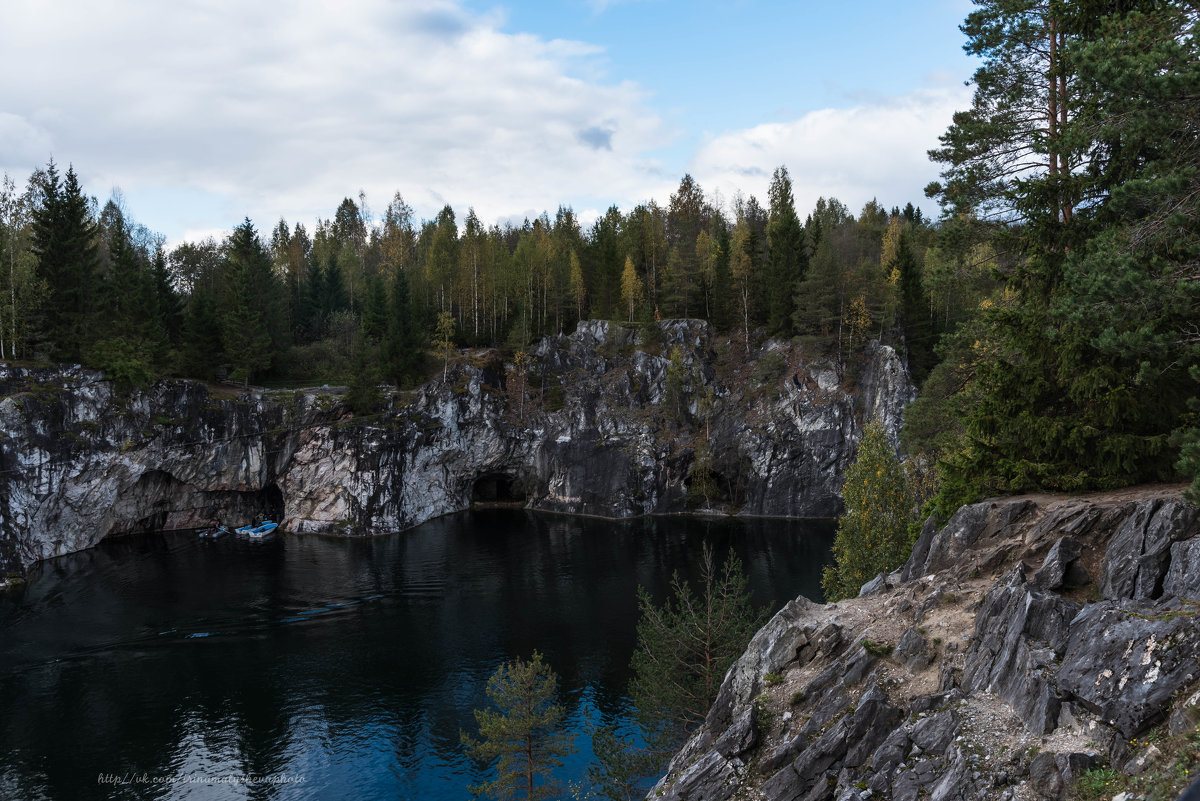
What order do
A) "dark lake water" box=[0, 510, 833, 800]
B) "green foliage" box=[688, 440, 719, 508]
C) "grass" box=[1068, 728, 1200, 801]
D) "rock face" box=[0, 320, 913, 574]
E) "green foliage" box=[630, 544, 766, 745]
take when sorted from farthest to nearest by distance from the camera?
"green foliage" box=[688, 440, 719, 508], "rock face" box=[0, 320, 913, 574], "dark lake water" box=[0, 510, 833, 800], "green foliage" box=[630, 544, 766, 745], "grass" box=[1068, 728, 1200, 801]

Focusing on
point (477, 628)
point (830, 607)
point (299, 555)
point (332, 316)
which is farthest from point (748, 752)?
point (332, 316)

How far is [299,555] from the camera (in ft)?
197

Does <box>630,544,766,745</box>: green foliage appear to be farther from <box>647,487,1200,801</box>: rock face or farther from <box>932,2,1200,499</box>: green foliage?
<box>932,2,1200,499</box>: green foliage

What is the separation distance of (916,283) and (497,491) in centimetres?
5168

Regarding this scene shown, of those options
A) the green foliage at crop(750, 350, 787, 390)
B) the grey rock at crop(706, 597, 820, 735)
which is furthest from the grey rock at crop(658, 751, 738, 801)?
the green foliage at crop(750, 350, 787, 390)

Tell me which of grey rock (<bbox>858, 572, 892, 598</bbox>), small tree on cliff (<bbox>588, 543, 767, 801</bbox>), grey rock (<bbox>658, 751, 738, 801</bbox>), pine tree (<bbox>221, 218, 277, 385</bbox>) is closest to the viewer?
grey rock (<bbox>658, 751, 738, 801</bbox>)

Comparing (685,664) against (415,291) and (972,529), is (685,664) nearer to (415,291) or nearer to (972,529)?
(972,529)

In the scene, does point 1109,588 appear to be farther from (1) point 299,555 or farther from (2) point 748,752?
(1) point 299,555

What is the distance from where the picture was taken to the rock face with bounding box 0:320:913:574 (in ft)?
191

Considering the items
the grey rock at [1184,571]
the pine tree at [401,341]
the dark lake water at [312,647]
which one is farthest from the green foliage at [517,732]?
the pine tree at [401,341]

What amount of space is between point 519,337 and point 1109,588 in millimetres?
70043

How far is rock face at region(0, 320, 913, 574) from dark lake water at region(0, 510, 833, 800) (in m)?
4.80

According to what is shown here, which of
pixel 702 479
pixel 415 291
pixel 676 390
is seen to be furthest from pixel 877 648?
pixel 415 291

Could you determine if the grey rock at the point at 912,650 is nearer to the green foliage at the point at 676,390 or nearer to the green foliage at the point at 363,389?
the green foliage at the point at 676,390
